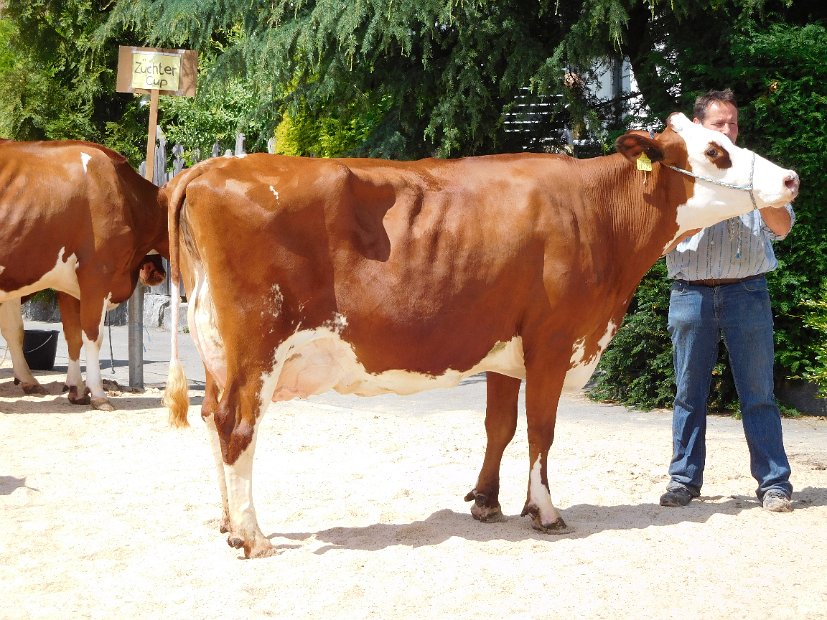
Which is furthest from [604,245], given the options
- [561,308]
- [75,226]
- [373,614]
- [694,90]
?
[75,226]

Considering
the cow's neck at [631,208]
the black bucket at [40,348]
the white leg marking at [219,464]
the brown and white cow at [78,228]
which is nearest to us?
the white leg marking at [219,464]

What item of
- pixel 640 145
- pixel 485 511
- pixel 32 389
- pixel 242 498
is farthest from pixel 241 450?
pixel 32 389

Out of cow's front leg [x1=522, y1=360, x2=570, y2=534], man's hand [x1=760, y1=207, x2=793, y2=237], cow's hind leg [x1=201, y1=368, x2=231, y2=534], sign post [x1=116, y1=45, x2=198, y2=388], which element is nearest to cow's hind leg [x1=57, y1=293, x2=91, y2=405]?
sign post [x1=116, y1=45, x2=198, y2=388]

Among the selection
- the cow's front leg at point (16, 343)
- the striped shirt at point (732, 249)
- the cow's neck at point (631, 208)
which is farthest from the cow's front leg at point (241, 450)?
the cow's front leg at point (16, 343)

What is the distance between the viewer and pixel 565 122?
1062 centimetres

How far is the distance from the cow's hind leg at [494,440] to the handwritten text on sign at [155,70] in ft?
17.9

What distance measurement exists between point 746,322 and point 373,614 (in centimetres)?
277

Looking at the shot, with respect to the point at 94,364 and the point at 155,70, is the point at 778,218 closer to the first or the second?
the point at 94,364

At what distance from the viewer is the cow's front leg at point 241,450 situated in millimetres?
4805

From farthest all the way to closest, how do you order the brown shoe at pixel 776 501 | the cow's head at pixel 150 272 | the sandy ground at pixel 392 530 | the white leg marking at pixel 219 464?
1. the cow's head at pixel 150 272
2. the brown shoe at pixel 776 501
3. the white leg marking at pixel 219 464
4. the sandy ground at pixel 392 530

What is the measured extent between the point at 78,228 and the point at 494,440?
474 centimetres

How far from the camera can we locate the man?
5.72 m

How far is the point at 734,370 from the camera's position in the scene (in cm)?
584

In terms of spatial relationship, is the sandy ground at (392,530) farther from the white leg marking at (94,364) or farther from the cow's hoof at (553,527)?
the white leg marking at (94,364)
